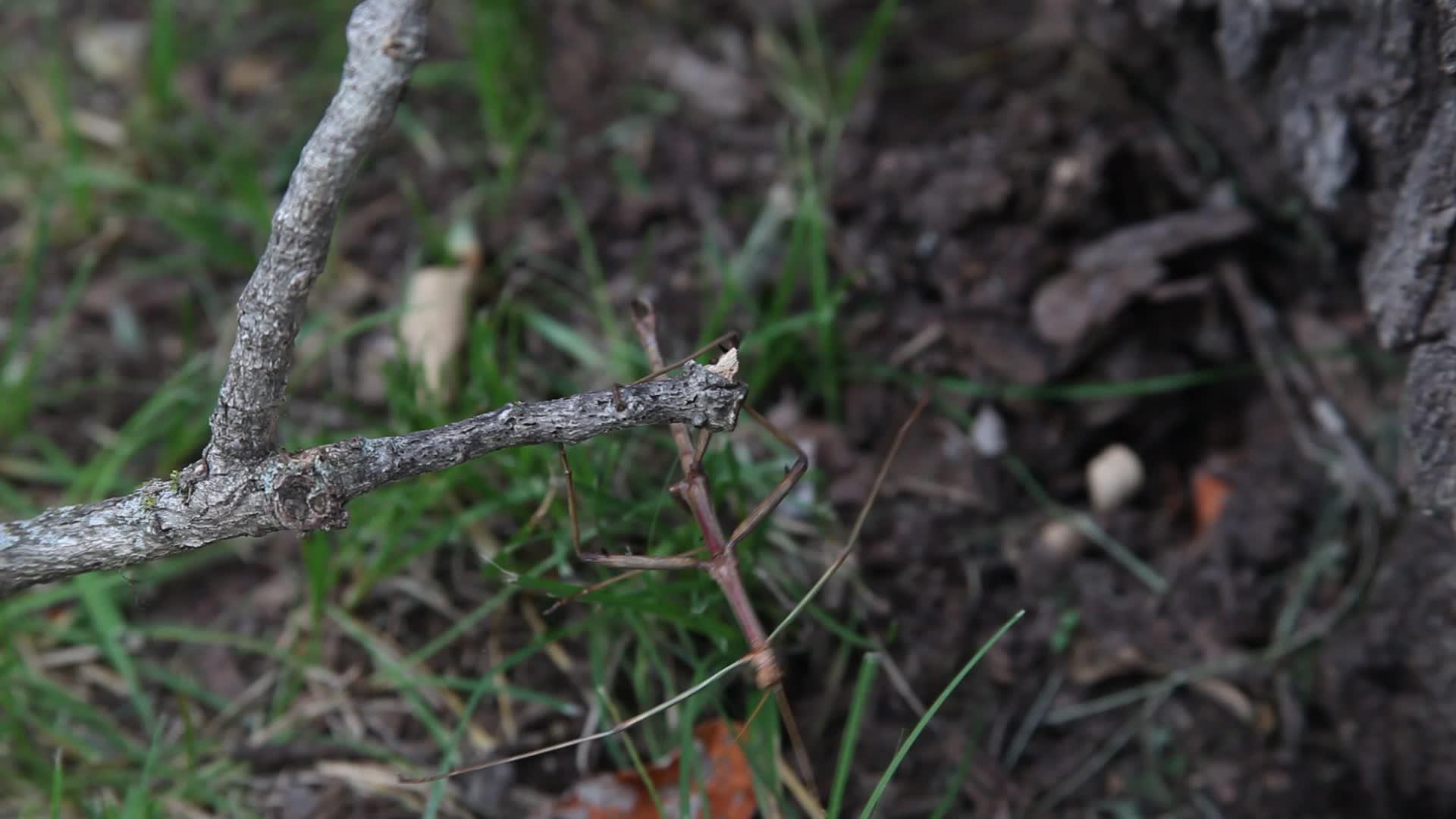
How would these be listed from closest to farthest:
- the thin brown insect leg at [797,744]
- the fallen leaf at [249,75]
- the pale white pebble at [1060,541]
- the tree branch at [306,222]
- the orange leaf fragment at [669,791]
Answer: the tree branch at [306,222] → the thin brown insect leg at [797,744] → the orange leaf fragment at [669,791] → the pale white pebble at [1060,541] → the fallen leaf at [249,75]

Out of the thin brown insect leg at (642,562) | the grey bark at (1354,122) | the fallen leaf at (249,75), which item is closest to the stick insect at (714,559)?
the thin brown insect leg at (642,562)

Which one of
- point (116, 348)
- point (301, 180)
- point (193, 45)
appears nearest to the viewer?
point (301, 180)

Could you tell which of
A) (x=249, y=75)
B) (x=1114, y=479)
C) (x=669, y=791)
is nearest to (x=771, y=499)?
(x=669, y=791)

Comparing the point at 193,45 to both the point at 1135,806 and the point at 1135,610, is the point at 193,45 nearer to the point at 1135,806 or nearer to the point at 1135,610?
the point at 1135,610

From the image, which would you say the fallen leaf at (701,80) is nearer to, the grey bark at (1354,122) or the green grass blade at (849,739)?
the grey bark at (1354,122)

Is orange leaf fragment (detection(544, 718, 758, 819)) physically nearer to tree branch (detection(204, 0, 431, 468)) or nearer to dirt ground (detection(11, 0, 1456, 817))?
dirt ground (detection(11, 0, 1456, 817))

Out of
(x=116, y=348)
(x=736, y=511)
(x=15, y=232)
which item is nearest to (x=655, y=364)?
(x=736, y=511)

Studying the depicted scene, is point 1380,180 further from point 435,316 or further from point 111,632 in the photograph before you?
point 111,632
